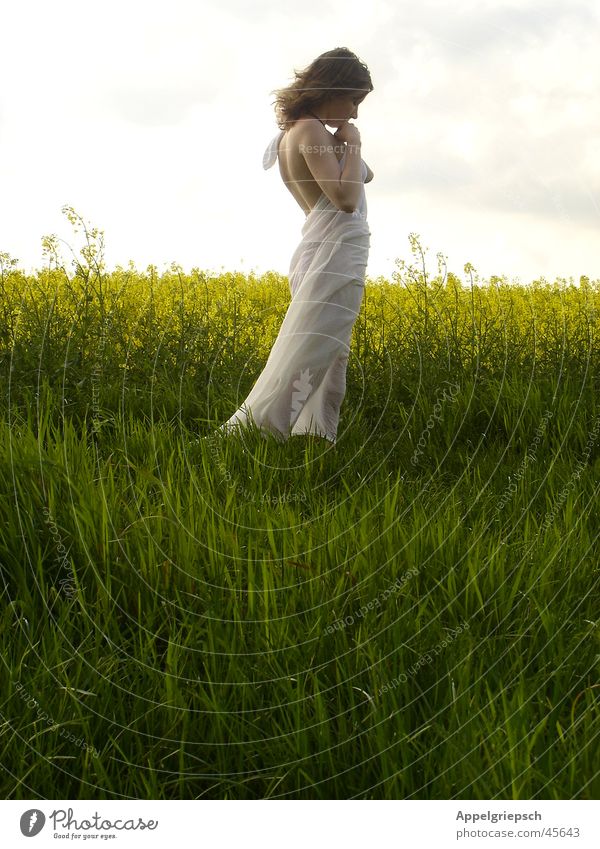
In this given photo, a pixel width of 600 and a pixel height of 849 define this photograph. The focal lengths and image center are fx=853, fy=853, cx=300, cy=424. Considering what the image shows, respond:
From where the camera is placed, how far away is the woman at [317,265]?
482cm

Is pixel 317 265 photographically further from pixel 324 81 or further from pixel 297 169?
pixel 324 81

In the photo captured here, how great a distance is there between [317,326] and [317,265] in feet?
1.23

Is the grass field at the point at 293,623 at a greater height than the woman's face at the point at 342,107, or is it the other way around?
the woman's face at the point at 342,107

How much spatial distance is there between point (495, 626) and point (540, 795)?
74cm

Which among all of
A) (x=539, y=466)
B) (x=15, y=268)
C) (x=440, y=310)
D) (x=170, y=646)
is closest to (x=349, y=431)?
(x=539, y=466)

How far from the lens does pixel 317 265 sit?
5.17 meters

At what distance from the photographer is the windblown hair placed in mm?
4695

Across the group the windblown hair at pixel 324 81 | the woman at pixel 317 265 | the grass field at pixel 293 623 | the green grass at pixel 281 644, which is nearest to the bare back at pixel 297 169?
the woman at pixel 317 265

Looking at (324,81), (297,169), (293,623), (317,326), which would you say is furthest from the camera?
(317,326)

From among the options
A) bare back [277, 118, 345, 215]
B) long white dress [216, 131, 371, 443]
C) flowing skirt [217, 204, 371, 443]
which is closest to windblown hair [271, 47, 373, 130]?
bare back [277, 118, 345, 215]

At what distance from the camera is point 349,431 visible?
491 cm

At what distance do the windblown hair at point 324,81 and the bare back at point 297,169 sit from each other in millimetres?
109

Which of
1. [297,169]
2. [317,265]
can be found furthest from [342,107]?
[317,265]

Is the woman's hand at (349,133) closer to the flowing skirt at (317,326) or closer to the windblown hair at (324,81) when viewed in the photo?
the windblown hair at (324,81)
